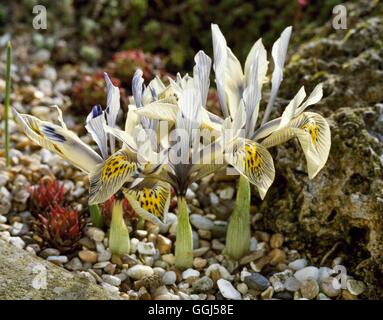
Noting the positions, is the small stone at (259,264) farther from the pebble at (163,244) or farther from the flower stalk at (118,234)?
the flower stalk at (118,234)

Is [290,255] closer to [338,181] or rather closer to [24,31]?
[338,181]

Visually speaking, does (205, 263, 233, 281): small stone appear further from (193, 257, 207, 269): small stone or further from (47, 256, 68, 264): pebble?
(47, 256, 68, 264): pebble

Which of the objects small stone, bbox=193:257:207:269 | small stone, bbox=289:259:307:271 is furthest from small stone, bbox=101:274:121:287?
small stone, bbox=289:259:307:271

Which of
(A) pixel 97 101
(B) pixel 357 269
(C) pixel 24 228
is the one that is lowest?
(B) pixel 357 269

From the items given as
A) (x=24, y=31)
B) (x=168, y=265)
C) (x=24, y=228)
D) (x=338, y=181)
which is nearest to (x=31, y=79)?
(x=24, y=31)
